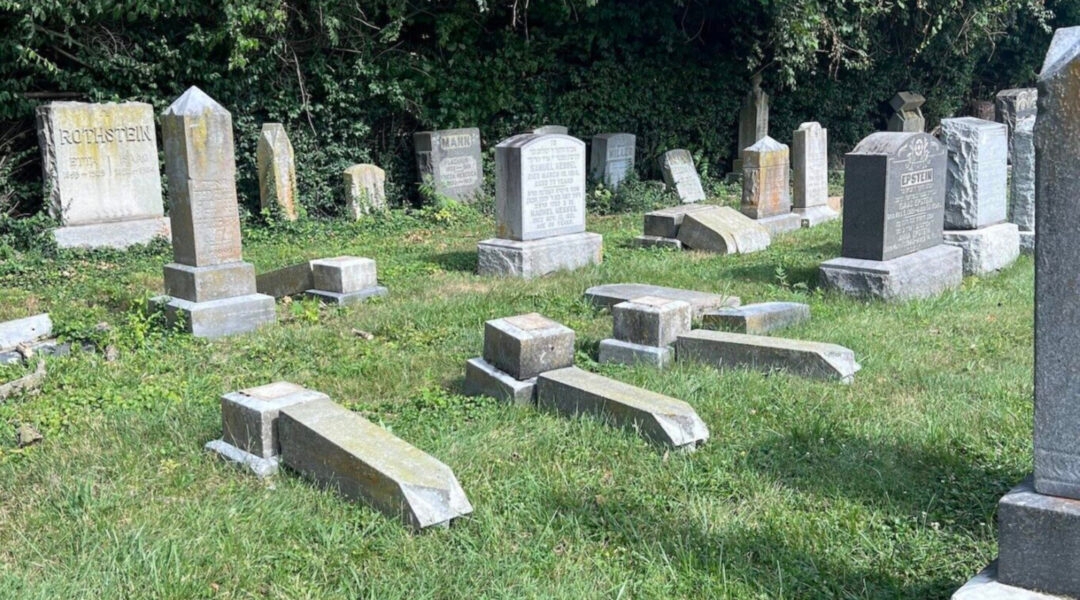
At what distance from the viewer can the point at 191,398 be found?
18.3ft

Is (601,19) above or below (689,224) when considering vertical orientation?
above

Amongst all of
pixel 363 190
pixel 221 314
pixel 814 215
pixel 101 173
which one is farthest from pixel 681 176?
pixel 221 314

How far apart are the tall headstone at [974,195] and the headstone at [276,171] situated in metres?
7.76

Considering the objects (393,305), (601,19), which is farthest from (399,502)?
(601,19)

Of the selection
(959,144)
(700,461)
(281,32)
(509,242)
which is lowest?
(700,461)

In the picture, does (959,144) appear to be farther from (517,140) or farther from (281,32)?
(281,32)

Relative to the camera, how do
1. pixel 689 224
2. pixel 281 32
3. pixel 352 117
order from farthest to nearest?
pixel 352 117 < pixel 281 32 < pixel 689 224

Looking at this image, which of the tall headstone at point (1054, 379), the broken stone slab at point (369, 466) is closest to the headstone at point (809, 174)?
the broken stone slab at point (369, 466)

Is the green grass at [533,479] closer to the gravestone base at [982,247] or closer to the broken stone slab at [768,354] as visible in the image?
the broken stone slab at [768,354]

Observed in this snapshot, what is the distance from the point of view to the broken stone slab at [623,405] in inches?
180

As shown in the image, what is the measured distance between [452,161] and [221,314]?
755cm

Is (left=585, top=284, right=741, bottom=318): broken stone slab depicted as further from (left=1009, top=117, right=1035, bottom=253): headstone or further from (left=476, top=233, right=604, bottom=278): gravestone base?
(left=1009, top=117, right=1035, bottom=253): headstone

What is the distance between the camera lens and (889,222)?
8016mm

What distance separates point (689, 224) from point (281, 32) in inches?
247
